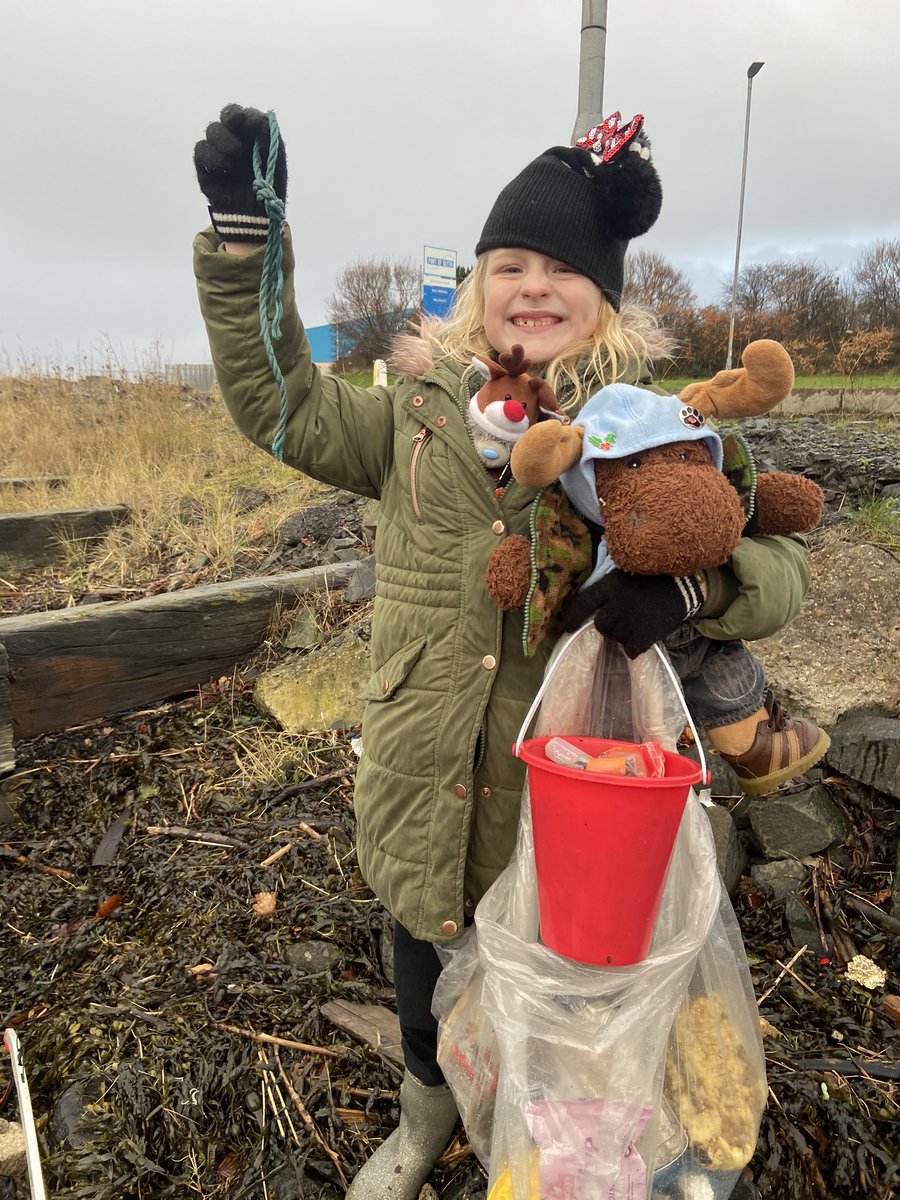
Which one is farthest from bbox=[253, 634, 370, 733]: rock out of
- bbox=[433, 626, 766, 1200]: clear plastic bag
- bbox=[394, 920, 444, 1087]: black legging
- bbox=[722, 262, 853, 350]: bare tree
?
bbox=[722, 262, 853, 350]: bare tree

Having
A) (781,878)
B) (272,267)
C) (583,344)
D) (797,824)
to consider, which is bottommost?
(781,878)

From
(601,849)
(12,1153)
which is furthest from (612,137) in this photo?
(12,1153)

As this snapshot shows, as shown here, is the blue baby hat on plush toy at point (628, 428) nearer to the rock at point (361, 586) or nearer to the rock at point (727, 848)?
the rock at point (727, 848)

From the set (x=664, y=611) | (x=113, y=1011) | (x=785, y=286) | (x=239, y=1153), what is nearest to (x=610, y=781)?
(x=664, y=611)

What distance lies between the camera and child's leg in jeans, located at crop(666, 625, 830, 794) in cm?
140

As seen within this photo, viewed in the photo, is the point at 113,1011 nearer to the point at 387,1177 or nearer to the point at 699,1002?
the point at 387,1177

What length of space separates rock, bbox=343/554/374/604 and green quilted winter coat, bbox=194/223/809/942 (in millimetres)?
2316

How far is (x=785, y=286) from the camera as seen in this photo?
773 inches

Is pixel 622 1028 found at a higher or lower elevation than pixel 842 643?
lower

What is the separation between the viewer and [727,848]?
224 cm

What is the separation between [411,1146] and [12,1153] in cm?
89

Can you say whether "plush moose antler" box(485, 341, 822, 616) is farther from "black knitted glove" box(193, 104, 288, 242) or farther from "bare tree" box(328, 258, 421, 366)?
"bare tree" box(328, 258, 421, 366)

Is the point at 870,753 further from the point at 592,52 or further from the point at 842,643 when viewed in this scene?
the point at 592,52

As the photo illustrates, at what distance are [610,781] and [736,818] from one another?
61.4 inches
